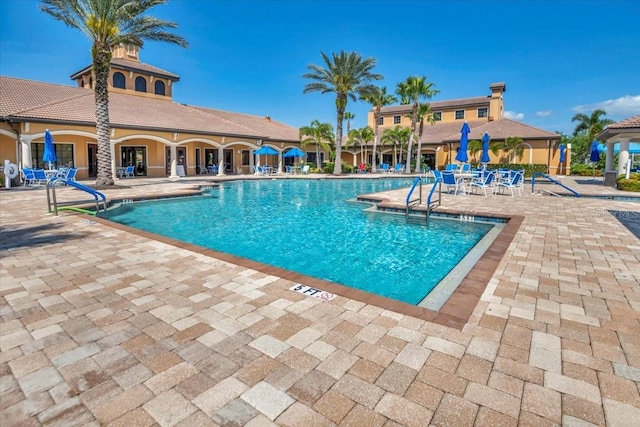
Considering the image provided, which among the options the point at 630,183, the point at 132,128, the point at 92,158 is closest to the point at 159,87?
the point at 92,158

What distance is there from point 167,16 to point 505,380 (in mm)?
21038

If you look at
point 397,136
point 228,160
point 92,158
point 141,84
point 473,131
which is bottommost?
point 92,158

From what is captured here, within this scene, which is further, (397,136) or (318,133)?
(397,136)

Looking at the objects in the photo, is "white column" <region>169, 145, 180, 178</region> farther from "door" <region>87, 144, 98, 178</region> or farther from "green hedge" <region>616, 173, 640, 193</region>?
"green hedge" <region>616, 173, 640, 193</region>

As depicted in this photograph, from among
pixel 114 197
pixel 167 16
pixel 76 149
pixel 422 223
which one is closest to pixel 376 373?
pixel 422 223

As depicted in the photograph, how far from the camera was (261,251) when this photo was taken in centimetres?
762

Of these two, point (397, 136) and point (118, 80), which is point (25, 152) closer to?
point (118, 80)

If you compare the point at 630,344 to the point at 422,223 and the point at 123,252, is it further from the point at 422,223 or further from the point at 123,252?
the point at 422,223

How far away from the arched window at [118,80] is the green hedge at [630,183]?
112 feet

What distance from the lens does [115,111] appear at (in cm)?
2519

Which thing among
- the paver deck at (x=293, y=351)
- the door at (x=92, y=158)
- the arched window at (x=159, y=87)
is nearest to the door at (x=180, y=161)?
the door at (x=92, y=158)

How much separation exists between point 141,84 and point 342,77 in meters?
16.9

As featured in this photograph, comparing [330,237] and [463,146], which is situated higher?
[463,146]

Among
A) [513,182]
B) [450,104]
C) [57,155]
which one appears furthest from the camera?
[450,104]
